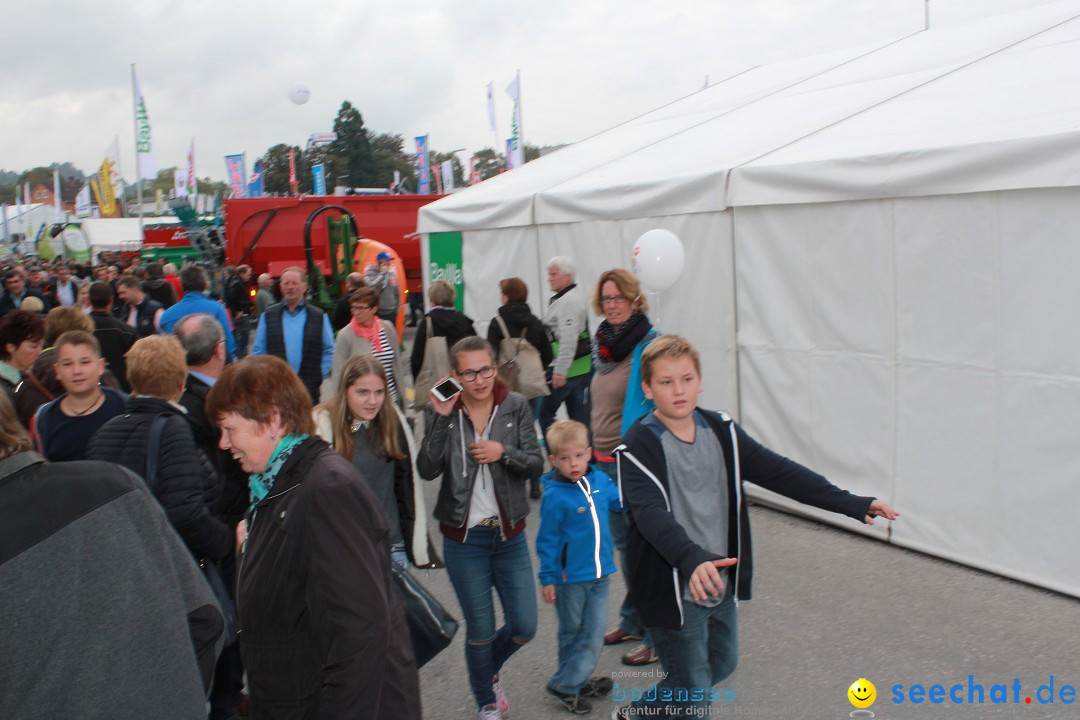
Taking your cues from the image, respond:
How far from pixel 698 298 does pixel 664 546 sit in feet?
13.7

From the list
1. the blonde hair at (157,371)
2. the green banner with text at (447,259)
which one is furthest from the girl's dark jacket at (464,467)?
the green banner with text at (447,259)

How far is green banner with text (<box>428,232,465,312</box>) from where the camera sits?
10234 millimetres

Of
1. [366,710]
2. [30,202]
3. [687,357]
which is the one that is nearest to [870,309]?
[687,357]

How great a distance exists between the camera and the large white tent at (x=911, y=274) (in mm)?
4574

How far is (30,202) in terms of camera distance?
262 ft

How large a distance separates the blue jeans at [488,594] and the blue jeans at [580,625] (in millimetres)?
139

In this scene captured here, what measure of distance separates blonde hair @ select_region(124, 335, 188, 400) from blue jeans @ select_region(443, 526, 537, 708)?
4.03 ft

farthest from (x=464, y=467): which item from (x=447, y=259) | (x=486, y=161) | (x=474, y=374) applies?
(x=486, y=161)

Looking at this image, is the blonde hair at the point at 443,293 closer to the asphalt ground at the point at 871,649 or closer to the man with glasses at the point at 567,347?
the man with glasses at the point at 567,347

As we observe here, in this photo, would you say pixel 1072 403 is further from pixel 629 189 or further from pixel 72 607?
pixel 72 607

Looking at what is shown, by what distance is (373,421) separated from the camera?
12.4ft

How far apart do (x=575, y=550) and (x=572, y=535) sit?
60 mm

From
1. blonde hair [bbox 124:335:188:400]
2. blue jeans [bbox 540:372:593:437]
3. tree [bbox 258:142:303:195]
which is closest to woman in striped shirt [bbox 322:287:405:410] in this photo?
blue jeans [bbox 540:372:593:437]

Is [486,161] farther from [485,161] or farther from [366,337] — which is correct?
[366,337]
